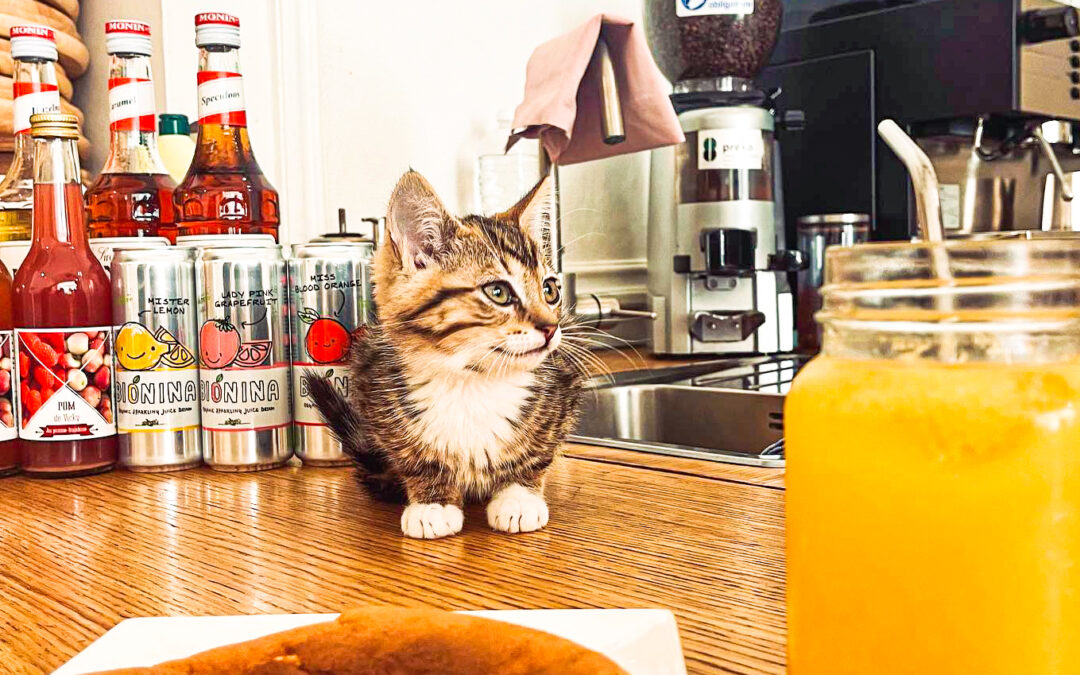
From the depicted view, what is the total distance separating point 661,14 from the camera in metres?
2.00

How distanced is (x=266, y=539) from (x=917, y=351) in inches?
22.9

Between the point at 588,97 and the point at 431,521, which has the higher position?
the point at 588,97

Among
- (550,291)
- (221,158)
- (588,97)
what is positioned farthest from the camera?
(588,97)

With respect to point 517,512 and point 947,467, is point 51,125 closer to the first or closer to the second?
point 517,512

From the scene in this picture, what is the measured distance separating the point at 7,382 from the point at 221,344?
0.22 meters

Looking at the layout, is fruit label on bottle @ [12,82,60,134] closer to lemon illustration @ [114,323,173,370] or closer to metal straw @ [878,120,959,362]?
Answer: lemon illustration @ [114,323,173,370]

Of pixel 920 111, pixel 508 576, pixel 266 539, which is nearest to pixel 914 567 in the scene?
pixel 508 576

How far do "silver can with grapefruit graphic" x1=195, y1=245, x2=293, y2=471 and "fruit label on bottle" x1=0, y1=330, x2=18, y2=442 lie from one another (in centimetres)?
19

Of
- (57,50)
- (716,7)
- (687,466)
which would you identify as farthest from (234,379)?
(716,7)

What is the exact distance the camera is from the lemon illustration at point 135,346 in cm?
105

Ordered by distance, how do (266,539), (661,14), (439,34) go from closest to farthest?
(266,539)
(439,34)
(661,14)

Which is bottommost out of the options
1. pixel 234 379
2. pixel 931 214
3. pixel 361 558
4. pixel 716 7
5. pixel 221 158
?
pixel 361 558

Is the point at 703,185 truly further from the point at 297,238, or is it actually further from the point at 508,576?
the point at 508,576

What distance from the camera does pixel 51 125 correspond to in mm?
996
